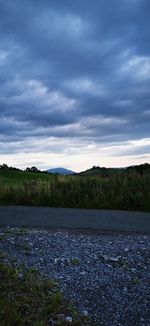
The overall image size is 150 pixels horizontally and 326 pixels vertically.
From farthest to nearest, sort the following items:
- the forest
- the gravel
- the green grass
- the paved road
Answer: the forest < the paved road < the gravel < the green grass

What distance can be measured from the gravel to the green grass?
24 centimetres

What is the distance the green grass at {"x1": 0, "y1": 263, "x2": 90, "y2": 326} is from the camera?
17.6 ft

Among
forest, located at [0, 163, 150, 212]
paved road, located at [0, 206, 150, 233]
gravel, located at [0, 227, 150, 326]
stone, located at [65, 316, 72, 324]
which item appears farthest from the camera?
forest, located at [0, 163, 150, 212]

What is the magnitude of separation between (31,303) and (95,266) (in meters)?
2.19

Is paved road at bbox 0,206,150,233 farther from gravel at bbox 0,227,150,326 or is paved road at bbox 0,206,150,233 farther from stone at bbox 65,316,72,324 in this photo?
stone at bbox 65,316,72,324

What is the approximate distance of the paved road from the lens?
11.9m

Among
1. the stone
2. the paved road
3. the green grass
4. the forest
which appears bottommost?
the stone

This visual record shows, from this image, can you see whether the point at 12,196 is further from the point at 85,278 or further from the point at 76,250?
the point at 85,278

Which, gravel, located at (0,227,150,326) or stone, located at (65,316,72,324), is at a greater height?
gravel, located at (0,227,150,326)

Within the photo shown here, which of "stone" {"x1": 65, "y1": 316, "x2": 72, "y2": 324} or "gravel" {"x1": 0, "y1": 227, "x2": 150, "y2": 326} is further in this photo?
"gravel" {"x1": 0, "y1": 227, "x2": 150, "y2": 326}

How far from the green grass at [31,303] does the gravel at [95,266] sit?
0.24 m

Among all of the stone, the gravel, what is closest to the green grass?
the stone

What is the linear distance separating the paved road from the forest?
4.36 ft

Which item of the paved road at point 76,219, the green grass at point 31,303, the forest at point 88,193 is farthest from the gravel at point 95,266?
the forest at point 88,193
